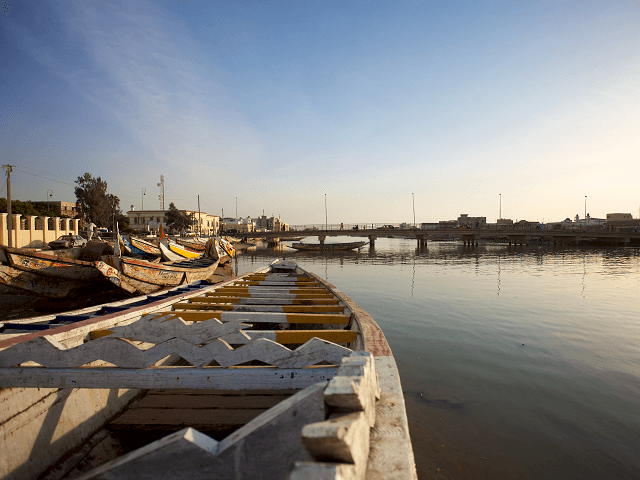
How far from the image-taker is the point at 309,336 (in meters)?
3.18

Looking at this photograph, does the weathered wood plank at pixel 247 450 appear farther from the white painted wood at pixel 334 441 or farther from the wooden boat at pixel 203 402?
the white painted wood at pixel 334 441

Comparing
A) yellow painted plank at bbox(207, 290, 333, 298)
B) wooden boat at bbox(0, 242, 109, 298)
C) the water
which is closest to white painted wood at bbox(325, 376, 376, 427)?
the water

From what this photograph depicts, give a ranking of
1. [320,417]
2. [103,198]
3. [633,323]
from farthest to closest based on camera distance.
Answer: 1. [103,198]
2. [633,323]
3. [320,417]

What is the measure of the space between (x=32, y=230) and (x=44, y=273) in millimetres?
18671

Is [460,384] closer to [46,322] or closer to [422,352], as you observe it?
[422,352]

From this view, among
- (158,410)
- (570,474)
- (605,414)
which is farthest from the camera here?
(605,414)

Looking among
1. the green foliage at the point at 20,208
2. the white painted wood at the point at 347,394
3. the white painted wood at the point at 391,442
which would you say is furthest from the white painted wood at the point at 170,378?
the green foliage at the point at 20,208

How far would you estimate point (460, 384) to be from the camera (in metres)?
5.52

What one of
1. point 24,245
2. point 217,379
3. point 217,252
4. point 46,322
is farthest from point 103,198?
point 217,379

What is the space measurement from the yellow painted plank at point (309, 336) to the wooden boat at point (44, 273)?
12248 mm

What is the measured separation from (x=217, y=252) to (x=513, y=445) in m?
21.7

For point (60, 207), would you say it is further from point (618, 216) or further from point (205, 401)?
point (618, 216)

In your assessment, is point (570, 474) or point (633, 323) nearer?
point (570, 474)

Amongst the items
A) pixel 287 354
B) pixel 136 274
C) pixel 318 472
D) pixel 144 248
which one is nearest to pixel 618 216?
pixel 144 248
